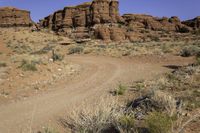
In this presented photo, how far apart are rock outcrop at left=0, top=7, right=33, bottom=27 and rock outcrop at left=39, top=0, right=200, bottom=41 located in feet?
22.2

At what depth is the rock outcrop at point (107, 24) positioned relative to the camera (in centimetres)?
6108

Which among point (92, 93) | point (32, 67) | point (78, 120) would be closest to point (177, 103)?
point (78, 120)

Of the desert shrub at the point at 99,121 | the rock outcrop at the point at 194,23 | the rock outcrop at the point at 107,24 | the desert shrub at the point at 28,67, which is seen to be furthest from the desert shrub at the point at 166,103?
the rock outcrop at the point at 194,23

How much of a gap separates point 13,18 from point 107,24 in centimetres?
2513

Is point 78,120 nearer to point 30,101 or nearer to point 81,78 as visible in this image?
point 30,101

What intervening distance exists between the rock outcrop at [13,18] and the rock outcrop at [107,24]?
676 centimetres

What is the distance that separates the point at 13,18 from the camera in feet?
234

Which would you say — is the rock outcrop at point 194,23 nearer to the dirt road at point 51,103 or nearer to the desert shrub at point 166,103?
the dirt road at point 51,103

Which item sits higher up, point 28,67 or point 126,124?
point 126,124

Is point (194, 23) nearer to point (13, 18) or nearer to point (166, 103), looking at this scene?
point (13, 18)

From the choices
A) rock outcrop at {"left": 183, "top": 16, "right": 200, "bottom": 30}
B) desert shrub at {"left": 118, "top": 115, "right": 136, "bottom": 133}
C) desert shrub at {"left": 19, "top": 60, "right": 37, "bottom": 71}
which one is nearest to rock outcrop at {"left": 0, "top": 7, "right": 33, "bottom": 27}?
rock outcrop at {"left": 183, "top": 16, "right": 200, "bottom": 30}

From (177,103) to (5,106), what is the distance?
523 cm

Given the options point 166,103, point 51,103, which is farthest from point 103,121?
point 51,103

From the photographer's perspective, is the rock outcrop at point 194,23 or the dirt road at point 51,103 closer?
the dirt road at point 51,103
